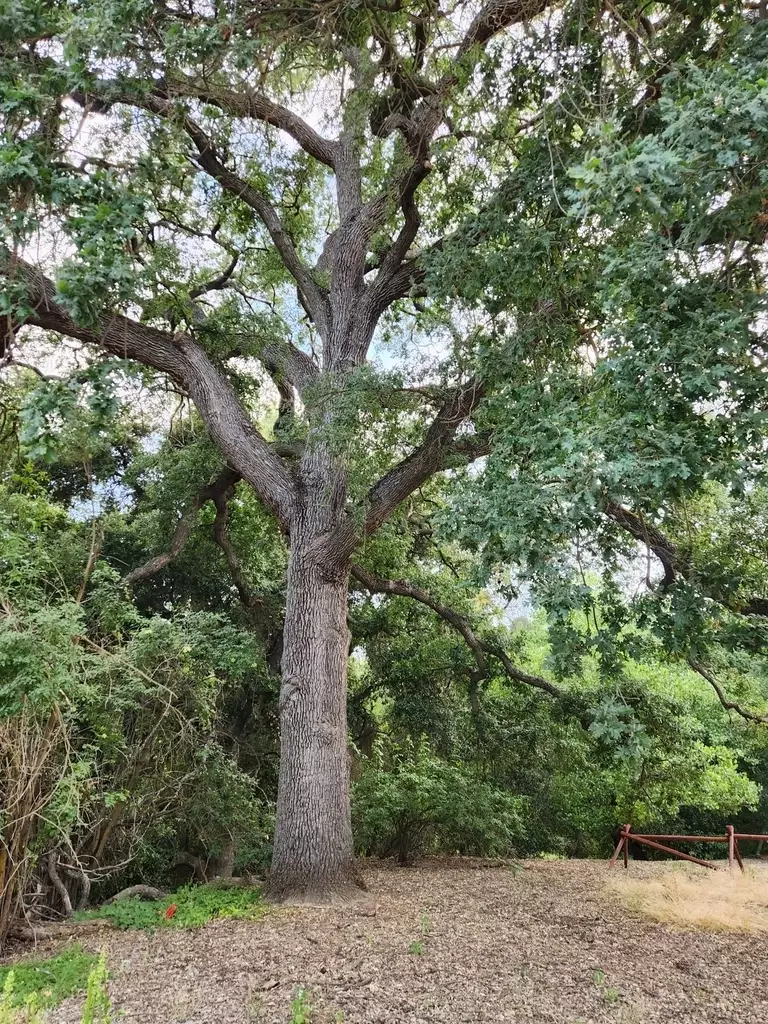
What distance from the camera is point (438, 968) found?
381cm

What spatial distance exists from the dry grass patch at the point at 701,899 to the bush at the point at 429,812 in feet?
5.19

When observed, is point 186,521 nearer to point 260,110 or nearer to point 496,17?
point 260,110

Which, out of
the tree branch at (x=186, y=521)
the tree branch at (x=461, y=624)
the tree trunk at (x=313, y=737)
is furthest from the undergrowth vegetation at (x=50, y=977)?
the tree branch at (x=461, y=624)

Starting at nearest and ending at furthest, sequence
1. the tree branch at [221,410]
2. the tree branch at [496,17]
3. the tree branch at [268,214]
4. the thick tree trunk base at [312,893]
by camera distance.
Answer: the tree branch at [496,17]
the thick tree trunk base at [312,893]
the tree branch at [221,410]
the tree branch at [268,214]

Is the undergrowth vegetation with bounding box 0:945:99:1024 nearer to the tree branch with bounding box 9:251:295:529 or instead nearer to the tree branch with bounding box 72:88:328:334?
the tree branch with bounding box 9:251:295:529

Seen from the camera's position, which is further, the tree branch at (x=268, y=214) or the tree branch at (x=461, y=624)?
the tree branch at (x=461, y=624)

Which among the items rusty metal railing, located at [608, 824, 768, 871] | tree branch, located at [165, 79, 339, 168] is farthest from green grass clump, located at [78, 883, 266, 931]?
tree branch, located at [165, 79, 339, 168]

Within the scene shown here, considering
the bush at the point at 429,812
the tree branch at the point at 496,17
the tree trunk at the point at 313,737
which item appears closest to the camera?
the tree branch at the point at 496,17

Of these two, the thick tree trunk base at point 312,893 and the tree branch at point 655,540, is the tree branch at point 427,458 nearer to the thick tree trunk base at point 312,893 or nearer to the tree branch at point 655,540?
the tree branch at point 655,540

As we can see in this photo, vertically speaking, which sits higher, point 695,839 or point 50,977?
point 695,839

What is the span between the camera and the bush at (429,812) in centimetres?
782

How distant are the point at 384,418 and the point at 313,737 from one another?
280 centimetres

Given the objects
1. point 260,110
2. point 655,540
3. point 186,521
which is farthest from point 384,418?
point 186,521

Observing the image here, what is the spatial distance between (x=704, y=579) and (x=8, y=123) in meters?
5.24
